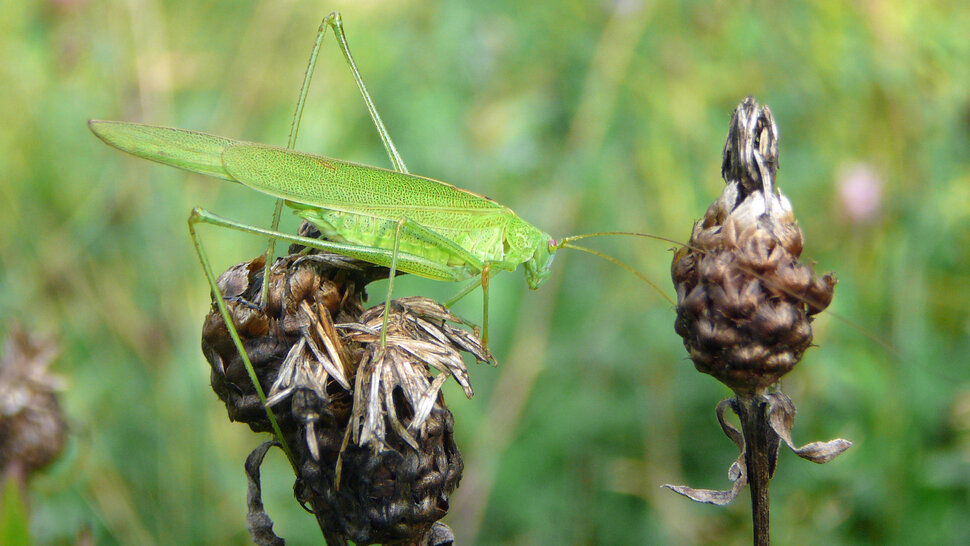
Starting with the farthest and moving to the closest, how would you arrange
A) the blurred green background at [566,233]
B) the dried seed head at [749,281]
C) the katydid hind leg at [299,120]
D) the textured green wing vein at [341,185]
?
the blurred green background at [566,233], the textured green wing vein at [341,185], the katydid hind leg at [299,120], the dried seed head at [749,281]

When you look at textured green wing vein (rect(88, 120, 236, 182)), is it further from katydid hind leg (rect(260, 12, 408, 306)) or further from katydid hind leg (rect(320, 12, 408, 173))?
katydid hind leg (rect(320, 12, 408, 173))

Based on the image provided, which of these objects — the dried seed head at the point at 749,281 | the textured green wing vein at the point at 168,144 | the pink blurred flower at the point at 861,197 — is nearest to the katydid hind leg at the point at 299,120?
the textured green wing vein at the point at 168,144

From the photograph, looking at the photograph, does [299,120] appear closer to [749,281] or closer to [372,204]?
[372,204]

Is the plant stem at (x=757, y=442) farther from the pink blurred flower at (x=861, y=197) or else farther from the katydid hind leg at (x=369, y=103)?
the pink blurred flower at (x=861, y=197)

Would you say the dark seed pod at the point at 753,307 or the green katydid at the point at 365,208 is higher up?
the green katydid at the point at 365,208

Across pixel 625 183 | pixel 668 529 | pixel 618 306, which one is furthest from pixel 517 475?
pixel 625 183

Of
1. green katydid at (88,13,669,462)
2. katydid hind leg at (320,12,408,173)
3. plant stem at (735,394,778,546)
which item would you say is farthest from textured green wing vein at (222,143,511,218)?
plant stem at (735,394,778,546)

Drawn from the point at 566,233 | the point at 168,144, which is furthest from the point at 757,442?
the point at 566,233
